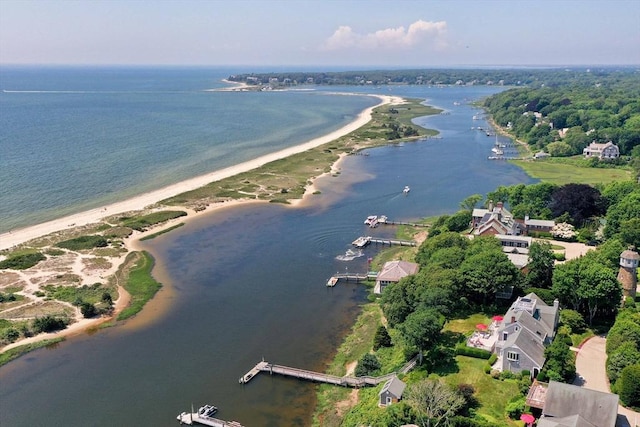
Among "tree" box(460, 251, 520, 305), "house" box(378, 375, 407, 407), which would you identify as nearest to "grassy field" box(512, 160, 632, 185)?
"tree" box(460, 251, 520, 305)

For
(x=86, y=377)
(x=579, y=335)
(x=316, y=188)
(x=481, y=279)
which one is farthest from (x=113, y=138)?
(x=579, y=335)

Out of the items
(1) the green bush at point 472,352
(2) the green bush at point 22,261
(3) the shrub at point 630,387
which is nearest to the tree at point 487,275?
(1) the green bush at point 472,352

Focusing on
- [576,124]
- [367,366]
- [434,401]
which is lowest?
[367,366]

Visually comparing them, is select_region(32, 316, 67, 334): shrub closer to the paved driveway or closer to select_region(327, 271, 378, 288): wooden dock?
select_region(327, 271, 378, 288): wooden dock

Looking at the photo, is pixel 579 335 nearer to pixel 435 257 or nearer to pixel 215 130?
pixel 435 257


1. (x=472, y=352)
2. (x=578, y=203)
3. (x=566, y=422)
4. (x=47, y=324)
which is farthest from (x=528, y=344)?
(x=47, y=324)

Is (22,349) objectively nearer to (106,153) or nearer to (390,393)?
(390,393)

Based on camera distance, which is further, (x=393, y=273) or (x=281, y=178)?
(x=281, y=178)
